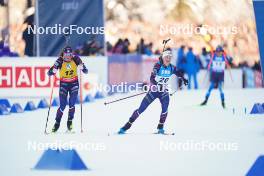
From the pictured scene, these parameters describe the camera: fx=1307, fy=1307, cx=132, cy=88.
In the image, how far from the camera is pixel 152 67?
27.3 ft

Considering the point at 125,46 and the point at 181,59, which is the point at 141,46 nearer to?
the point at 125,46

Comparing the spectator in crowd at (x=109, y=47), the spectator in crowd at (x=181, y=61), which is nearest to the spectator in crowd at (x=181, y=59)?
the spectator in crowd at (x=181, y=61)

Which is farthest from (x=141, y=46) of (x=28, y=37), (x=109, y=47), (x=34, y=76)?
(x=34, y=76)

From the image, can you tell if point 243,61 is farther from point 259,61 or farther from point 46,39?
point 46,39

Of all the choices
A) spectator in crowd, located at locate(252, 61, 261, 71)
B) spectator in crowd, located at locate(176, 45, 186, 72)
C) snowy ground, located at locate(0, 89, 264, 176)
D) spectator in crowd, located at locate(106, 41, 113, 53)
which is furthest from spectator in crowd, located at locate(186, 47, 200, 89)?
spectator in crowd, located at locate(106, 41, 113, 53)

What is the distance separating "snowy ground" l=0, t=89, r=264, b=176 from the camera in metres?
7.80

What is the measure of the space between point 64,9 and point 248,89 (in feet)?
5.21

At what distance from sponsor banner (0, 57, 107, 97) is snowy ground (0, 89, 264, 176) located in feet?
0.71

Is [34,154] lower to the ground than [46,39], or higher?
lower

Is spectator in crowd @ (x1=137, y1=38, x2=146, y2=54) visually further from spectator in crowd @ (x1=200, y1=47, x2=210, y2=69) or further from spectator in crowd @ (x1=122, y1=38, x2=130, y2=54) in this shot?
spectator in crowd @ (x1=200, y1=47, x2=210, y2=69)

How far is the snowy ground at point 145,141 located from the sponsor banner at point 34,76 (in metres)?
0.22

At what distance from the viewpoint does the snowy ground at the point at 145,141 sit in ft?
25.6

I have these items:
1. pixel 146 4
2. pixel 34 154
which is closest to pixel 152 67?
pixel 146 4

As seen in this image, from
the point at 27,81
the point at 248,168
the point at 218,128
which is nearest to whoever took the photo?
the point at 248,168
